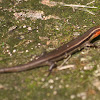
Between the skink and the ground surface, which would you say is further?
the skink

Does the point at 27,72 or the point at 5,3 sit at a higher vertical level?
the point at 5,3

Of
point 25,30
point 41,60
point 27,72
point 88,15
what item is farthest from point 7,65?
point 88,15

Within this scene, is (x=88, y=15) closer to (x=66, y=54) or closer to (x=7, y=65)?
(x=66, y=54)

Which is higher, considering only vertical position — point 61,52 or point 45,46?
point 61,52

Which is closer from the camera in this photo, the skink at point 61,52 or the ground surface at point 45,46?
the ground surface at point 45,46

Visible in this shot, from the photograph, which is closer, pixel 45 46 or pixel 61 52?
pixel 61 52
